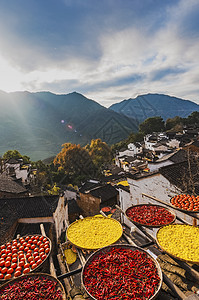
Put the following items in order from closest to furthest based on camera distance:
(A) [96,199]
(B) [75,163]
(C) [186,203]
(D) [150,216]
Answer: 1. (D) [150,216]
2. (C) [186,203]
3. (A) [96,199]
4. (B) [75,163]

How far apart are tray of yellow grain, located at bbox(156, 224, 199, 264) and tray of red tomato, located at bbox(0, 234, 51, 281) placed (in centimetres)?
316

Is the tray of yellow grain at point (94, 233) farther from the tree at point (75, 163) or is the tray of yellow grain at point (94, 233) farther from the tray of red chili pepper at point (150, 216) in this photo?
the tree at point (75, 163)

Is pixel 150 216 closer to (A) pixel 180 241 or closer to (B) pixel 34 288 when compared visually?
(A) pixel 180 241

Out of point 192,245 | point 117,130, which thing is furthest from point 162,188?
point 117,130

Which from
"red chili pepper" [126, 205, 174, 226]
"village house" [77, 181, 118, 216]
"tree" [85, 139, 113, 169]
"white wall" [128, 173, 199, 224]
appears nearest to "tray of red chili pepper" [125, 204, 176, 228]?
"red chili pepper" [126, 205, 174, 226]

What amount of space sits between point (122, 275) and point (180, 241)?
5.61 ft

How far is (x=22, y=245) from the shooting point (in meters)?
5.03

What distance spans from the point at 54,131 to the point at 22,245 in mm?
188301

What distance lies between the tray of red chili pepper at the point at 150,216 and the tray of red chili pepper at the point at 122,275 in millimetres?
972

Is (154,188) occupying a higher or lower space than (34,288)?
lower

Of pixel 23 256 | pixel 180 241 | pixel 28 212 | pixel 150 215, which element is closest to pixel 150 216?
pixel 150 215

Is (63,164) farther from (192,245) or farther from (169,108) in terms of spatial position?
(169,108)

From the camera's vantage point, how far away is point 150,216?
4.98 m

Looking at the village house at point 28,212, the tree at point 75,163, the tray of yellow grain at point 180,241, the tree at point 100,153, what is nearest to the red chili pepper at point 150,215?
the tray of yellow grain at point 180,241
